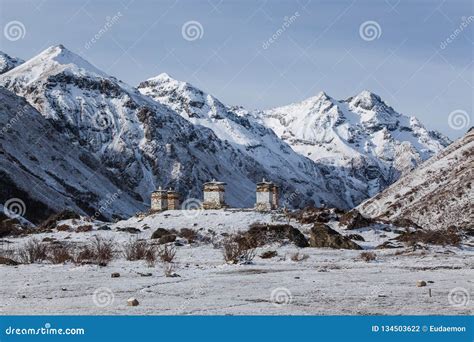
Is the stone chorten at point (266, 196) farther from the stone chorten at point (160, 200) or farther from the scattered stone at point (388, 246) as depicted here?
the scattered stone at point (388, 246)

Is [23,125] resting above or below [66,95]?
below

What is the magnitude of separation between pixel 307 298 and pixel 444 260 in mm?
10993

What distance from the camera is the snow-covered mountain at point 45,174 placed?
99.2 m

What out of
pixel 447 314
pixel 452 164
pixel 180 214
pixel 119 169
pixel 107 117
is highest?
pixel 107 117

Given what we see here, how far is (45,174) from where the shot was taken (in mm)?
119000

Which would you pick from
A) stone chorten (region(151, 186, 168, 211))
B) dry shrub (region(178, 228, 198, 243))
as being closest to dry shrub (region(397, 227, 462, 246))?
dry shrub (region(178, 228, 198, 243))

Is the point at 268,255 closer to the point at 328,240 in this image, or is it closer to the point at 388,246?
the point at 328,240

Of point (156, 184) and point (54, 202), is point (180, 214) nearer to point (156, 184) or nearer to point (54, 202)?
point (54, 202)

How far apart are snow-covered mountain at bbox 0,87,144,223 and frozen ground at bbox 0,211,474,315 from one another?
266ft

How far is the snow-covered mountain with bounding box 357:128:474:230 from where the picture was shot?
5619 cm

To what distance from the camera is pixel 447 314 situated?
927 cm

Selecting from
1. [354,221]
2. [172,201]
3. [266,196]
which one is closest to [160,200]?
[172,201]

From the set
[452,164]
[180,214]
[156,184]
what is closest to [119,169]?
[156,184]

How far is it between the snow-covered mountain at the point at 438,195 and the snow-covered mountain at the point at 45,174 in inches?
1745
